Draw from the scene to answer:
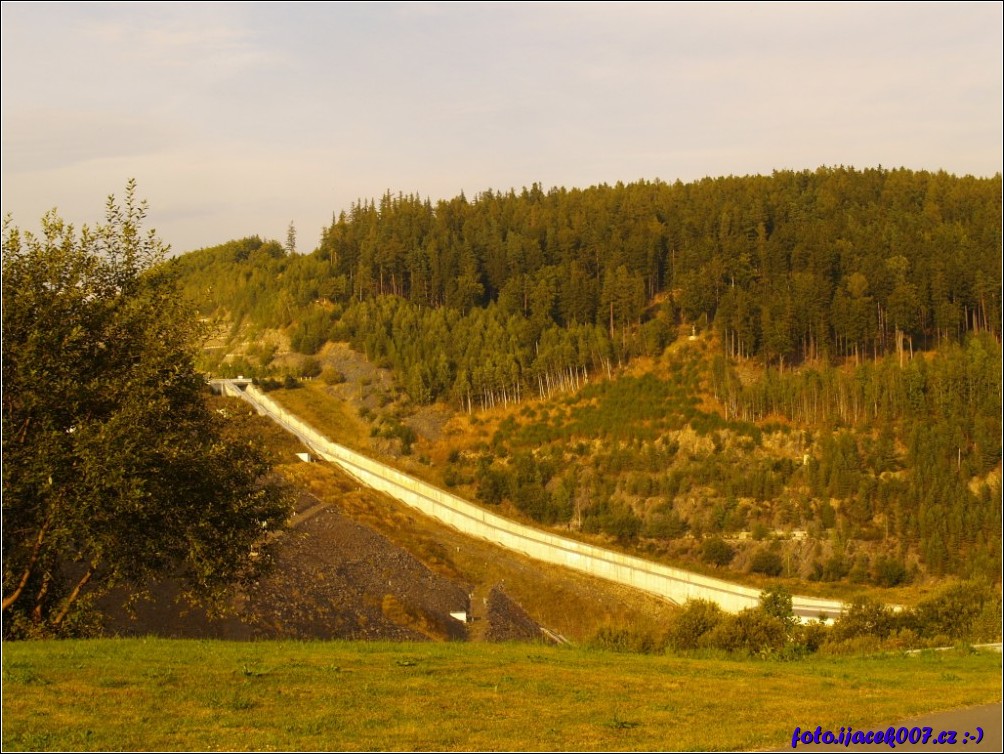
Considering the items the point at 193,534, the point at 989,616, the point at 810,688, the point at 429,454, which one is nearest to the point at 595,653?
the point at 810,688

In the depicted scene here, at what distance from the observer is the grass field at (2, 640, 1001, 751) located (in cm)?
1339

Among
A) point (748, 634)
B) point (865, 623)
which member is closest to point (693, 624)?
point (748, 634)

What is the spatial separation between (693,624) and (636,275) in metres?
92.8

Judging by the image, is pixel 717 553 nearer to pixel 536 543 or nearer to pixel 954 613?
pixel 536 543

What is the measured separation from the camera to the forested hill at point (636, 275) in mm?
102062

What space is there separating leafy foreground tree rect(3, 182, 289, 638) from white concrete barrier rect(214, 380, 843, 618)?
125 ft

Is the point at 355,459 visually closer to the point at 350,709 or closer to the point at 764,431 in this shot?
the point at 764,431

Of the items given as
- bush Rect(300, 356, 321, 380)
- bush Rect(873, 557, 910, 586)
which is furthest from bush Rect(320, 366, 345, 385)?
bush Rect(873, 557, 910, 586)

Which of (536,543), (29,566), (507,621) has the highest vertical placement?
(29,566)

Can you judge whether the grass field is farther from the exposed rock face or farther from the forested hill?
the forested hill

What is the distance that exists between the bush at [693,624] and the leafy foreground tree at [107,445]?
1382 centimetres

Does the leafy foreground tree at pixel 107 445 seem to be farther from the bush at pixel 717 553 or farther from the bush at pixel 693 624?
the bush at pixel 717 553

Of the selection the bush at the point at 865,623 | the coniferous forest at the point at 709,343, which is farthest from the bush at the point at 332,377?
the bush at the point at 865,623

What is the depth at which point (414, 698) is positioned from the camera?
16.0m
